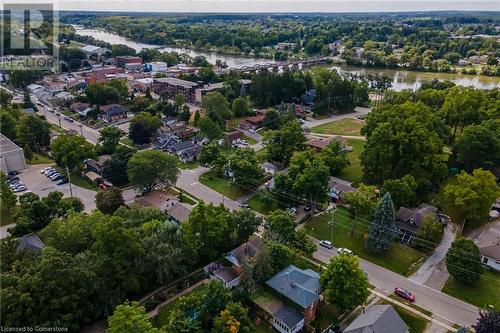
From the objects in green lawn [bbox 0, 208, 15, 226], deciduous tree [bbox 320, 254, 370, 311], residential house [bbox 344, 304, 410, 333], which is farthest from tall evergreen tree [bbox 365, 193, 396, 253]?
green lawn [bbox 0, 208, 15, 226]

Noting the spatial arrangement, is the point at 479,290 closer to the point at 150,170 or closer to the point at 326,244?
the point at 326,244

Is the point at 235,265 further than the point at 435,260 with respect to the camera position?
No

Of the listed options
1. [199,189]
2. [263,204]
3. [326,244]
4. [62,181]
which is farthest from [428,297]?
[62,181]

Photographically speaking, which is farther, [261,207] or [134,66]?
[134,66]

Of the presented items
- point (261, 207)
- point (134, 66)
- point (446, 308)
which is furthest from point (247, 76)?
point (446, 308)

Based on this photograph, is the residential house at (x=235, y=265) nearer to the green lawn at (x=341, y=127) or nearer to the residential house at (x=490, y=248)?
the residential house at (x=490, y=248)

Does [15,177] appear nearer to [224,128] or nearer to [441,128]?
[224,128]
